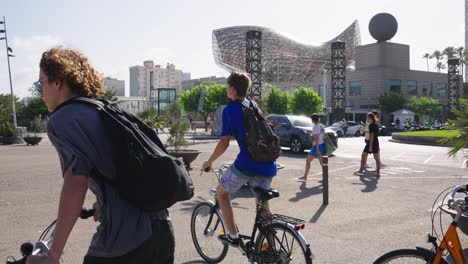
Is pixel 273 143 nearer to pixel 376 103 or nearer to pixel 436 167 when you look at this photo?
pixel 436 167

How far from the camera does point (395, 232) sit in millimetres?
6141

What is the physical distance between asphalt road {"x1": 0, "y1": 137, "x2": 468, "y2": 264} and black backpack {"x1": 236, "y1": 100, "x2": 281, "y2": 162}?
58.8 inches

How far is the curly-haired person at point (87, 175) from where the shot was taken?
185 centimetres

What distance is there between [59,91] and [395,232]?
5310 mm

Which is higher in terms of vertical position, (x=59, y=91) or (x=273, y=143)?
(x=59, y=91)

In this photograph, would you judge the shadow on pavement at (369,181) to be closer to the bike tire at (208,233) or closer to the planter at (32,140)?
the bike tire at (208,233)

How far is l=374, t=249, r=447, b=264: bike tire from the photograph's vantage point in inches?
113

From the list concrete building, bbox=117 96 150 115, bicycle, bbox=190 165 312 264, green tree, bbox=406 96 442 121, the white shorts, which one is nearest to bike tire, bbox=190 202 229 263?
bicycle, bbox=190 165 312 264

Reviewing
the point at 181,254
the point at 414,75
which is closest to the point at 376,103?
the point at 414,75

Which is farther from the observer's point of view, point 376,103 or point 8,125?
point 376,103

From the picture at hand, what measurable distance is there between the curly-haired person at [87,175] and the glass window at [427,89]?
310ft

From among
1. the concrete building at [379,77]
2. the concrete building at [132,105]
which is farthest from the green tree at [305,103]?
the concrete building at [132,105]

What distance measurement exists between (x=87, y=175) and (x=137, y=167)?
206mm

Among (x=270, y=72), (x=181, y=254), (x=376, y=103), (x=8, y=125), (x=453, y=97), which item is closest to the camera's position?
(x=181, y=254)
